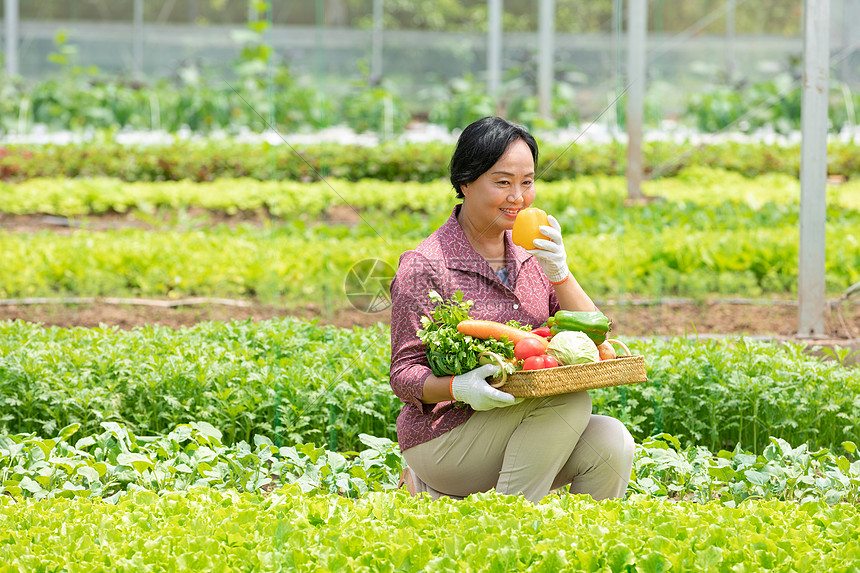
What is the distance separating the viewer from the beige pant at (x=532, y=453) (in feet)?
9.02

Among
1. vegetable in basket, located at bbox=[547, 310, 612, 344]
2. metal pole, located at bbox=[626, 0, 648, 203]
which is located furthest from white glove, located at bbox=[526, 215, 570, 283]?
metal pole, located at bbox=[626, 0, 648, 203]

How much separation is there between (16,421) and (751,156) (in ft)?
29.3

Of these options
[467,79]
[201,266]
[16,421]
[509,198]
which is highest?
[467,79]

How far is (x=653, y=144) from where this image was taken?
10633 mm

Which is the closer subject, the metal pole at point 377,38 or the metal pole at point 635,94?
the metal pole at point 635,94

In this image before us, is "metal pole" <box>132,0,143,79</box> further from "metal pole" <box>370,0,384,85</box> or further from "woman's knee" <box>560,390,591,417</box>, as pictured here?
"woman's knee" <box>560,390,591,417</box>

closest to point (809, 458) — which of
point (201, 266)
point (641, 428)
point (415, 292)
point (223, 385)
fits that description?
point (641, 428)

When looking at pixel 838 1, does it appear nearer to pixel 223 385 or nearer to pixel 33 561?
pixel 223 385

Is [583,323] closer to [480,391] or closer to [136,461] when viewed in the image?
[480,391]

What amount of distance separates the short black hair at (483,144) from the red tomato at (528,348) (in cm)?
51

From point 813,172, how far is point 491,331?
3.16 metres

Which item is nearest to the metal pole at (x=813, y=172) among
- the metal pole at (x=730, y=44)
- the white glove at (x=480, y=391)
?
the white glove at (x=480, y=391)

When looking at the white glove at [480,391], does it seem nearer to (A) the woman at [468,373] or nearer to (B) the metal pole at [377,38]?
(A) the woman at [468,373]

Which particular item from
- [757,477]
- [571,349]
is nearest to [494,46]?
[757,477]
